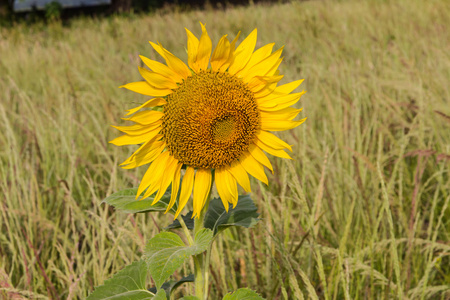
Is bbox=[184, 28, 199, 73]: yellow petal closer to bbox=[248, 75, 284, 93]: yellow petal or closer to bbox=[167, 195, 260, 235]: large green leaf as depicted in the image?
bbox=[248, 75, 284, 93]: yellow petal

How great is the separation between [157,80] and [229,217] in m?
0.31

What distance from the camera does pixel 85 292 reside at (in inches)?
57.0

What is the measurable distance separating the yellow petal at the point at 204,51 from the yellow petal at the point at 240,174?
8.1 inches

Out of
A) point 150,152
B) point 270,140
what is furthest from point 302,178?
point 150,152

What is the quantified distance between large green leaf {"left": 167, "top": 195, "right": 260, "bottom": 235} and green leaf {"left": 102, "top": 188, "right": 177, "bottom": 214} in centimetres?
5

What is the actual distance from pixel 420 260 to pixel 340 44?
10.5 feet

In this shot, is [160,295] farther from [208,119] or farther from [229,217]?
[208,119]

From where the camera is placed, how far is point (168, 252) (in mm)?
796

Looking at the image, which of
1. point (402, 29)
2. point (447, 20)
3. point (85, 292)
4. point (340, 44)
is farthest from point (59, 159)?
point (447, 20)

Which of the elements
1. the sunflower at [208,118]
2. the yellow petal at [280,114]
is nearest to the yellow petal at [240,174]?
the sunflower at [208,118]

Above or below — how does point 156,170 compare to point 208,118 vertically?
below

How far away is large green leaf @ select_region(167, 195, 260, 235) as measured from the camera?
0.86m

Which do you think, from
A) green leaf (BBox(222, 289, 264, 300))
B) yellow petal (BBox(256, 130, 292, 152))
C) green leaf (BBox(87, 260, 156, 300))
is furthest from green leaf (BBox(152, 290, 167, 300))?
yellow petal (BBox(256, 130, 292, 152))

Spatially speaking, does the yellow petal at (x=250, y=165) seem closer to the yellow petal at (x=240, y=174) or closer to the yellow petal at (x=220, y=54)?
the yellow petal at (x=240, y=174)
